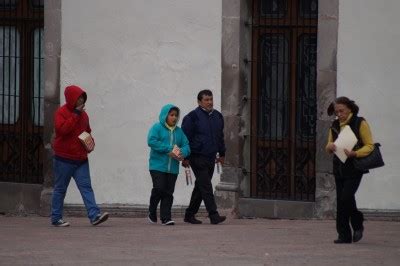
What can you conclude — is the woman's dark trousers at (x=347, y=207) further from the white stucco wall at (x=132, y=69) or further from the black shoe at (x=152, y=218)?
the white stucco wall at (x=132, y=69)

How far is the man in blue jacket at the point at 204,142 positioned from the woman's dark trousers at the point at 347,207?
9.15 feet

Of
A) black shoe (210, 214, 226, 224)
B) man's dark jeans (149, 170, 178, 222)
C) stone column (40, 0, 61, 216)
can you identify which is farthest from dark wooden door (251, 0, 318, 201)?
stone column (40, 0, 61, 216)

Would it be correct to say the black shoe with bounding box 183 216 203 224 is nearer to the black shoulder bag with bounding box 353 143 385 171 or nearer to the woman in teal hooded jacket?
the woman in teal hooded jacket

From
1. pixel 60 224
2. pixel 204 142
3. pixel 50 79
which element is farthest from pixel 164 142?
pixel 50 79

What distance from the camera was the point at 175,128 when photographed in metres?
17.6

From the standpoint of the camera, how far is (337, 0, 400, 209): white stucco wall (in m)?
18.3

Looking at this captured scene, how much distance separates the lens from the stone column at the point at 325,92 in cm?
1852

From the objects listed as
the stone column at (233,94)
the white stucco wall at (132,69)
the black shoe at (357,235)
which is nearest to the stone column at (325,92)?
the stone column at (233,94)

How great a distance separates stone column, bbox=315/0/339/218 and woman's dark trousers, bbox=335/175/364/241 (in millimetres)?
3454

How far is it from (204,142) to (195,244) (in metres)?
2.73

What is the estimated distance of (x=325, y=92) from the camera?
61.0ft

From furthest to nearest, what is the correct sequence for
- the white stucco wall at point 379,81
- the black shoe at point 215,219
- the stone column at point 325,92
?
the stone column at point 325,92 → the white stucco wall at point 379,81 → the black shoe at point 215,219

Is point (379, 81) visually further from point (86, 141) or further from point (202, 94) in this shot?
point (86, 141)

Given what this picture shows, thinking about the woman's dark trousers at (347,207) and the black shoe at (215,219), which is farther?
the black shoe at (215,219)
